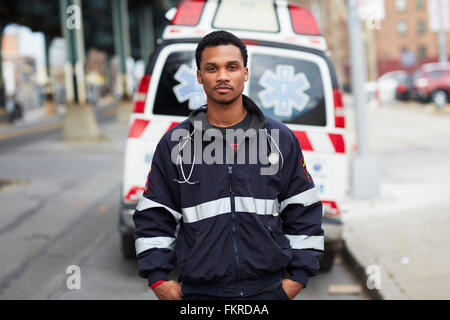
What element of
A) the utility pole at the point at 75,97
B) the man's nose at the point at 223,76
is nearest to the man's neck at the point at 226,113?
the man's nose at the point at 223,76

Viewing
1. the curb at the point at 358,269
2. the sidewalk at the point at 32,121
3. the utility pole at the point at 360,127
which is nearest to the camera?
the curb at the point at 358,269

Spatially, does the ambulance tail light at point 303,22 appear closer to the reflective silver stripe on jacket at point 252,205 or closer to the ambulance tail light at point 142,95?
the ambulance tail light at point 142,95

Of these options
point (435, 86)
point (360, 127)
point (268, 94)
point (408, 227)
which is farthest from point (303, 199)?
point (435, 86)

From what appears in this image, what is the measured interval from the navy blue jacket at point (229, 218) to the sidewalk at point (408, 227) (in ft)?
8.20

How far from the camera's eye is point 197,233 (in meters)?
2.52

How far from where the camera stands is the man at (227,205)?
250 centimetres

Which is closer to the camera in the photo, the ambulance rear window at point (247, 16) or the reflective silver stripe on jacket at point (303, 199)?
the reflective silver stripe on jacket at point (303, 199)

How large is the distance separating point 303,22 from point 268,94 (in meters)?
0.88

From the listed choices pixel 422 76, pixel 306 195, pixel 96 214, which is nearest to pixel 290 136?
pixel 306 195

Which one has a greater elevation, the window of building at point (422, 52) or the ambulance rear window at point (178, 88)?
Answer: the window of building at point (422, 52)

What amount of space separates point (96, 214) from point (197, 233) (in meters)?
6.51

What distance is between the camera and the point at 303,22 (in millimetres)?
5641

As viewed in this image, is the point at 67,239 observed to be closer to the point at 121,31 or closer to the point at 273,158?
the point at 273,158
